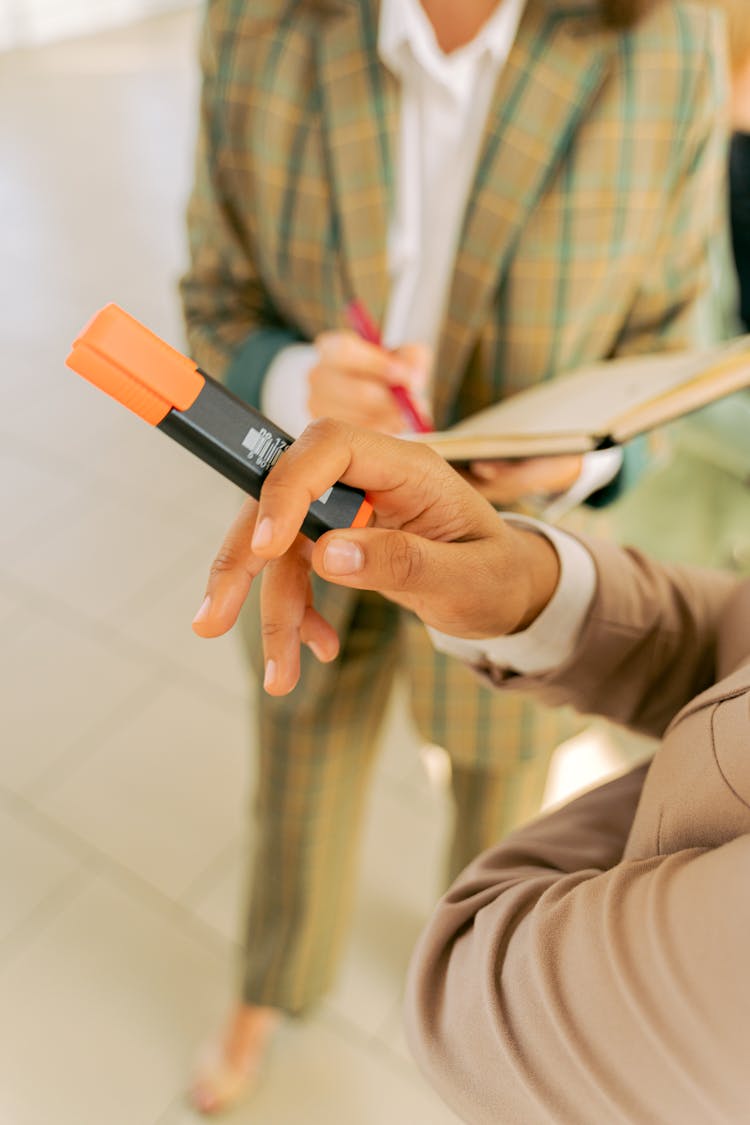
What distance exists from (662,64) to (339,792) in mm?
929

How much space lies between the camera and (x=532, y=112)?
2.91ft

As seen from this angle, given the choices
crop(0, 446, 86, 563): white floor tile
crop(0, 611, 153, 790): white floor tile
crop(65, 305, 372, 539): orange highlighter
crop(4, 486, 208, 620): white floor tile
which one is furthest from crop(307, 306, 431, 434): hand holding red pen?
crop(0, 446, 86, 563): white floor tile

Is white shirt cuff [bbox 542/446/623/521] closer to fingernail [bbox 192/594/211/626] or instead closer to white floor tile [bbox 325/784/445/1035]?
A: fingernail [bbox 192/594/211/626]

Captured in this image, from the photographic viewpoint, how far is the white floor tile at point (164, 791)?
5.56 ft

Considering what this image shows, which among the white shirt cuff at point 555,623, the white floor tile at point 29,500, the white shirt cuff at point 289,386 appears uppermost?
the white shirt cuff at point 289,386

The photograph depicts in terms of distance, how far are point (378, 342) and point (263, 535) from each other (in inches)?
19.8

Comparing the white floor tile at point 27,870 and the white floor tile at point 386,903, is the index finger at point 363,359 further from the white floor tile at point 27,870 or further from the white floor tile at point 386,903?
the white floor tile at point 27,870

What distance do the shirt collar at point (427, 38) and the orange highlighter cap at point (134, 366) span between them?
589 mm

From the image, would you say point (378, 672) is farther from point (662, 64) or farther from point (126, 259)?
point (126, 259)

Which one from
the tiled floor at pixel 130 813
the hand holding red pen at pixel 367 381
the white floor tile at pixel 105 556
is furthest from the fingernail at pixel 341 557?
the white floor tile at pixel 105 556

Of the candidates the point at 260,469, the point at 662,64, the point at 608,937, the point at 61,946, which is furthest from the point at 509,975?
the point at 61,946

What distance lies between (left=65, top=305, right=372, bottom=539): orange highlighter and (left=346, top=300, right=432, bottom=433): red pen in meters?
0.37

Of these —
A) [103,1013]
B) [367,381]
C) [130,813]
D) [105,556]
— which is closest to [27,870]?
[130,813]

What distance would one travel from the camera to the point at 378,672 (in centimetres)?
114
